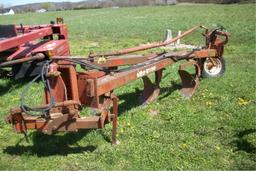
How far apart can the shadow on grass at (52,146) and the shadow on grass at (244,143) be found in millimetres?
1848

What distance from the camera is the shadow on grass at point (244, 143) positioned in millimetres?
4968

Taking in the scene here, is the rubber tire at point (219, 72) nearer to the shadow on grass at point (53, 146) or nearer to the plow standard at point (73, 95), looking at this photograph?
the plow standard at point (73, 95)

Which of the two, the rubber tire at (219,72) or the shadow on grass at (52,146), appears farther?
the rubber tire at (219,72)

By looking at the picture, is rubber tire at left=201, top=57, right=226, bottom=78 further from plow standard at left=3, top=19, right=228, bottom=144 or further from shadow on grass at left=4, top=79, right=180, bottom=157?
shadow on grass at left=4, top=79, right=180, bottom=157

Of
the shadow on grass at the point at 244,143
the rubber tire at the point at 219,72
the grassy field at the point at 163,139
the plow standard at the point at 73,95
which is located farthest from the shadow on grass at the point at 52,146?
the rubber tire at the point at 219,72

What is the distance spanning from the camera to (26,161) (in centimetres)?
495

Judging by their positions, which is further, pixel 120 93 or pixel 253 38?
pixel 253 38

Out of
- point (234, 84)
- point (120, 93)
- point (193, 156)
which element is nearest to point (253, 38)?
point (234, 84)

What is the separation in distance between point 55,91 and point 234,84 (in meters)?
4.16

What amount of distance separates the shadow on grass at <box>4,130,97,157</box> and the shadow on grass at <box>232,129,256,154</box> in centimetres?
185

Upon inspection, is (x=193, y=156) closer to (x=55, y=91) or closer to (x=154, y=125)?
(x=154, y=125)

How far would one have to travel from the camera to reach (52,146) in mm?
5270

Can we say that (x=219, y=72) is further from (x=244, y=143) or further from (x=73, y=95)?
(x=73, y=95)

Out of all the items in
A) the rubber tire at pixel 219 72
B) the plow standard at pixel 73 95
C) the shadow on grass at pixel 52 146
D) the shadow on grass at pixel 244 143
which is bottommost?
the shadow on grass at pixel 52 146
